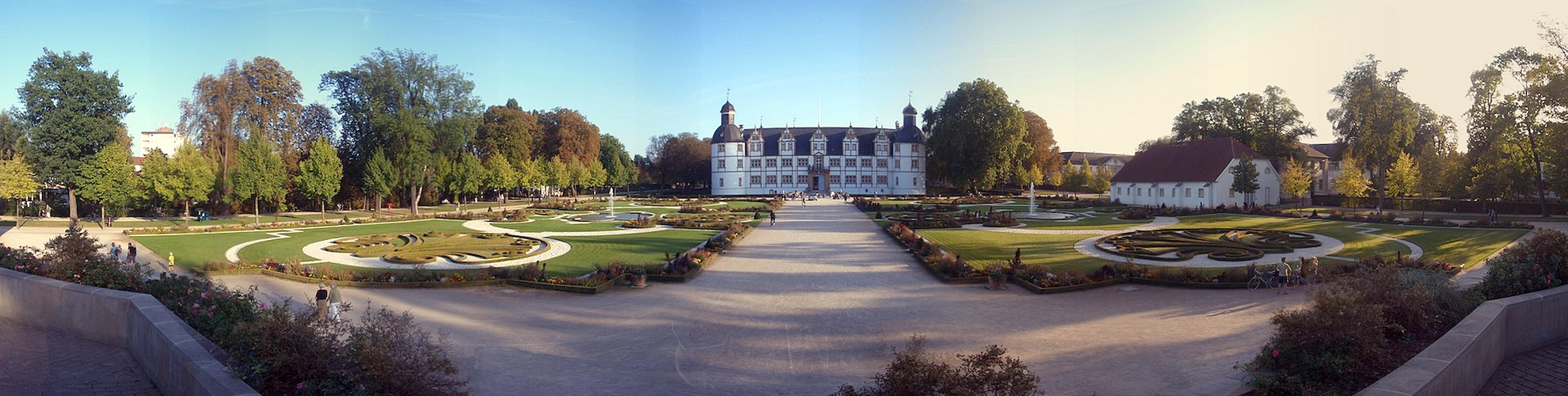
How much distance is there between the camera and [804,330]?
467 inches

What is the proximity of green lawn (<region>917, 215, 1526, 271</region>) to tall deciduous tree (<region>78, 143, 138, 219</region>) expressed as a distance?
137 ft

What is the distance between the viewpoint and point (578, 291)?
50.9 feet

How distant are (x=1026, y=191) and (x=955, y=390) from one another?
8141cm

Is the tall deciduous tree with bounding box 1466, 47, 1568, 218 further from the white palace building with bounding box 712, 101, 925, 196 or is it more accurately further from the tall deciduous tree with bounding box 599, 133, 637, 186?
the tall deciduous tree with bounding box 599, 133, 637, 186

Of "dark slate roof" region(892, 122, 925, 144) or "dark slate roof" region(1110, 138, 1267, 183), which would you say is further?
"dark slate roof" region(892, 122, 925, 144)

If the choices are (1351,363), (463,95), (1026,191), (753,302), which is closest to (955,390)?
(1351,363)

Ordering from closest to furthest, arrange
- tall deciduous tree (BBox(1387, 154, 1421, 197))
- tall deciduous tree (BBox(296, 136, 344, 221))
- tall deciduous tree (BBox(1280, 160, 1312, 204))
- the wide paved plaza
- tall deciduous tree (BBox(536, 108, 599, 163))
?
the wide paved plaza < tall deciduous tree (BBox(1387, 154, 1421, 197)) < tall deciduous tree (BBox(296, 136, 344, 221)) < tall deciduous tree (BBox(1280, 160, 1312, 204)) < tall deciduous tree (BBox(536, 108, 599, 163))

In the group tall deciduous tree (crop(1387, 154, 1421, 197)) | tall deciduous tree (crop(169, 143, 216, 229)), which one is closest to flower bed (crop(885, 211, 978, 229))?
tall deciduous tree (crop(1387, 154, 1421, 197))

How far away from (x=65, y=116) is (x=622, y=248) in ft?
119

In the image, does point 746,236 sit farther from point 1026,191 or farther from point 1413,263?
point 1026,191

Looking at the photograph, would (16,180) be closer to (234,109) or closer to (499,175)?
(234,109)

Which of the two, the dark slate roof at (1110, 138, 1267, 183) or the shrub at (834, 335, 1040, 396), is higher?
the dark slate roof at (1110, 138, 1267, 183)

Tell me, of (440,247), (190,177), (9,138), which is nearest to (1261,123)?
(440,247)

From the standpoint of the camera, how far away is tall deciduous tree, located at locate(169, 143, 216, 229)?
37250 millimetres
